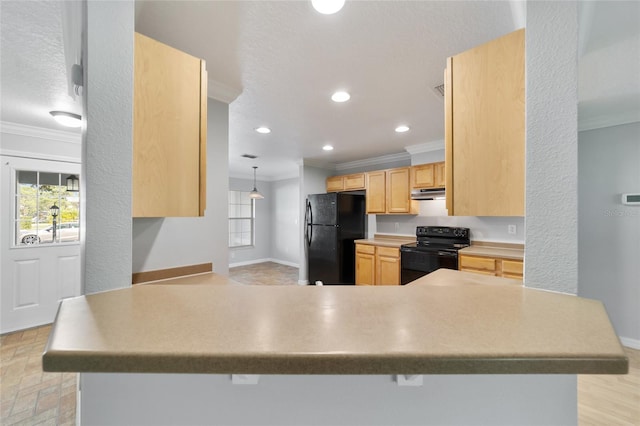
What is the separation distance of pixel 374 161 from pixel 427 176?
4.26ft

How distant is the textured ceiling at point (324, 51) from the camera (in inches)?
53.9

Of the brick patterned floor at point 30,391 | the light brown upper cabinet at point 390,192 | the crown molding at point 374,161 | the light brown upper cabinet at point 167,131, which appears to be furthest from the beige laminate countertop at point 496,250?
the brick patterned floor at point 30,391

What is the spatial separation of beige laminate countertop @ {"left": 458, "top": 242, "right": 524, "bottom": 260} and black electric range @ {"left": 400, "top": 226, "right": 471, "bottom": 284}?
0.40ft

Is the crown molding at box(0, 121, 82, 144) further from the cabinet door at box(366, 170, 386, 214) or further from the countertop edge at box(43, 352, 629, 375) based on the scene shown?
the cabinet door at box(366, 170, 386, 214)

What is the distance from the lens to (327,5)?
1.28m

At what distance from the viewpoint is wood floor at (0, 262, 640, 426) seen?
1.90m

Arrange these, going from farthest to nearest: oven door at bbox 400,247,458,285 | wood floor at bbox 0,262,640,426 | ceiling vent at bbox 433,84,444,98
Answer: oven door at bbox 400,247,458,285, ceiling vent at bbox 433,84,444,98, wood floor at bbox 0,262,640,426

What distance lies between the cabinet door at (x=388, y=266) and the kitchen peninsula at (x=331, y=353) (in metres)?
3.23

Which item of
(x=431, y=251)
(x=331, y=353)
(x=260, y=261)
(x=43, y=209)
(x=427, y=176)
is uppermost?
(x=427, y=176)

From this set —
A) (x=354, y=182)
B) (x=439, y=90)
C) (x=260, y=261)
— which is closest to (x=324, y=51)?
(x=439, y=90)

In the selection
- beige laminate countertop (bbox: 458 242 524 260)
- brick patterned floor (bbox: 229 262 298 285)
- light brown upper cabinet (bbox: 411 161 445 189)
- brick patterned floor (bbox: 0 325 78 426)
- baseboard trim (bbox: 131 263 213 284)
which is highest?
light brown upper cabinet (bbox: 411 161 445 189)

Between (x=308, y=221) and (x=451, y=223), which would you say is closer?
(x=451, y=223)

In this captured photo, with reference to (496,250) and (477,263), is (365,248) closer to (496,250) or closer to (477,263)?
(477,263)

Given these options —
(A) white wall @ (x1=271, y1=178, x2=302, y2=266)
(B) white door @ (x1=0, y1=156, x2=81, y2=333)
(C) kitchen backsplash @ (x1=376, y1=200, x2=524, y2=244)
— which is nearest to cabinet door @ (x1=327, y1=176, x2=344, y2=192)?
(C) kitchen backsplash @ (x1=376, y1=200, x2=524, y2=244)
